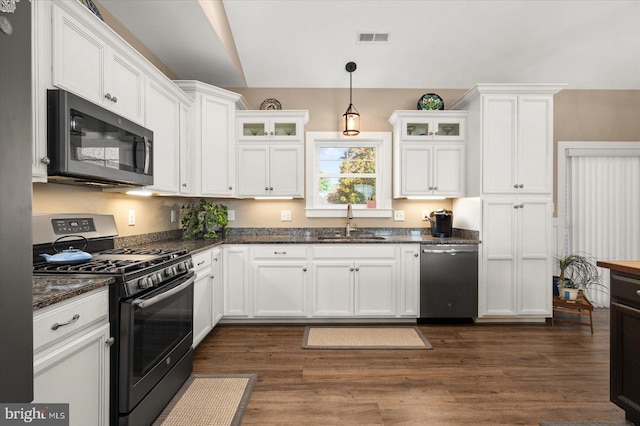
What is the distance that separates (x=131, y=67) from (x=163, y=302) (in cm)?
158

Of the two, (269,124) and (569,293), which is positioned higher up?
(269,124)

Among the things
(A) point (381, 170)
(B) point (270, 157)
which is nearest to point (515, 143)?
(A) point (381, 170)

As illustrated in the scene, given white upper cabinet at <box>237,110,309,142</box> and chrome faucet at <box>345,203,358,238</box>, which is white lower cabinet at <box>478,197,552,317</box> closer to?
chrome faucet at <box>345,203,358,238</box>

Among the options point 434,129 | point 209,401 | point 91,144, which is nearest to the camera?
point 91,144

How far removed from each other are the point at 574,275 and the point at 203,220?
4236 millimetres

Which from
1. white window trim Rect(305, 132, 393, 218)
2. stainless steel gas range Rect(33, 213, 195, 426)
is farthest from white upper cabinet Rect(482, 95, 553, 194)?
stainless steel gas range Rect(33, 213, 195, 426)

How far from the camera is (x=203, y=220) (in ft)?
12.2

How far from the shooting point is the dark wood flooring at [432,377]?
207 centimetres

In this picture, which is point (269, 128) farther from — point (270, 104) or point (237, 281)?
point (237, 281)

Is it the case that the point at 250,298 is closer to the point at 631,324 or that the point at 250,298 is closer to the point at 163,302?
→ the point at 163,302

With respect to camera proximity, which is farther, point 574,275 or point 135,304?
point 574,275

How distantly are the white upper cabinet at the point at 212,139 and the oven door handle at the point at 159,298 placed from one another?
133 cm

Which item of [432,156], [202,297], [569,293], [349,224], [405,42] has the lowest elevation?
[569,293]

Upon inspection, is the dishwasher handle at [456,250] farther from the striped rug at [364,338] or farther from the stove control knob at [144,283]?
the stove control knob at [144,283]
